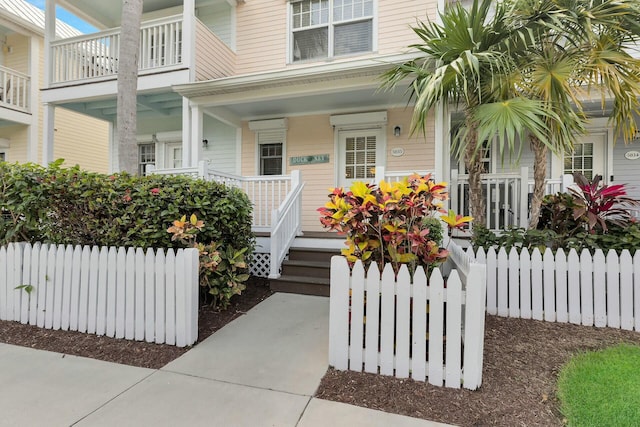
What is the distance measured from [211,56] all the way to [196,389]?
7.12 metres

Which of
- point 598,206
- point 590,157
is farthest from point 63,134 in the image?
point 590,157

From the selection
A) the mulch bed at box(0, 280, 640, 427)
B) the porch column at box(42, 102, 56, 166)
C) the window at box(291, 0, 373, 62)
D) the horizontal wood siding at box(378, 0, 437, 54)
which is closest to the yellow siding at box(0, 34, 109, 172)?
the porch column at box(42, 102, 56, 166)

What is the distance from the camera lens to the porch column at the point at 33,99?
10000mm

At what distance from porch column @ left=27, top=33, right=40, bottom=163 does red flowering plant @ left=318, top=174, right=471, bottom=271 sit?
37.6 feet

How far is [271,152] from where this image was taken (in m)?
7.98

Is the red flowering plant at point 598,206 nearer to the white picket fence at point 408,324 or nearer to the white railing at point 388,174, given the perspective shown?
the white railing at point 388,174

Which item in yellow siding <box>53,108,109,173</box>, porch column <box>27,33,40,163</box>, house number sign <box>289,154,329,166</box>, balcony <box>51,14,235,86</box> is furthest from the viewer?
yellow siding <box>53,108,109,173</box>

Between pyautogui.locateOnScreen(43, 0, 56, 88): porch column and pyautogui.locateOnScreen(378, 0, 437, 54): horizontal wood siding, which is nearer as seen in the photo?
pyautogui.locateOnScreen(378, 0, 437, 54): horizontal wood siding

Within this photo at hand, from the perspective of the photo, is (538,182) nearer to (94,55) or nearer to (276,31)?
(276,31)

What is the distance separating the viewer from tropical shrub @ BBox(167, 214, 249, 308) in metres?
3.45

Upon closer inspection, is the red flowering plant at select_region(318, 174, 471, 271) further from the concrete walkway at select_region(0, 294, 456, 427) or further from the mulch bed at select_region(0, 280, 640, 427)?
the concrete walkway at select_region(0, 294, 456, 427)

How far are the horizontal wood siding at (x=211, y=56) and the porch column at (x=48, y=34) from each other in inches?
153

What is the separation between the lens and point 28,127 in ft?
32.9

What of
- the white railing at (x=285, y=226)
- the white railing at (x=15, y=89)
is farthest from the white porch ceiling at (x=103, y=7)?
the white railing at (x=285, y=226)
